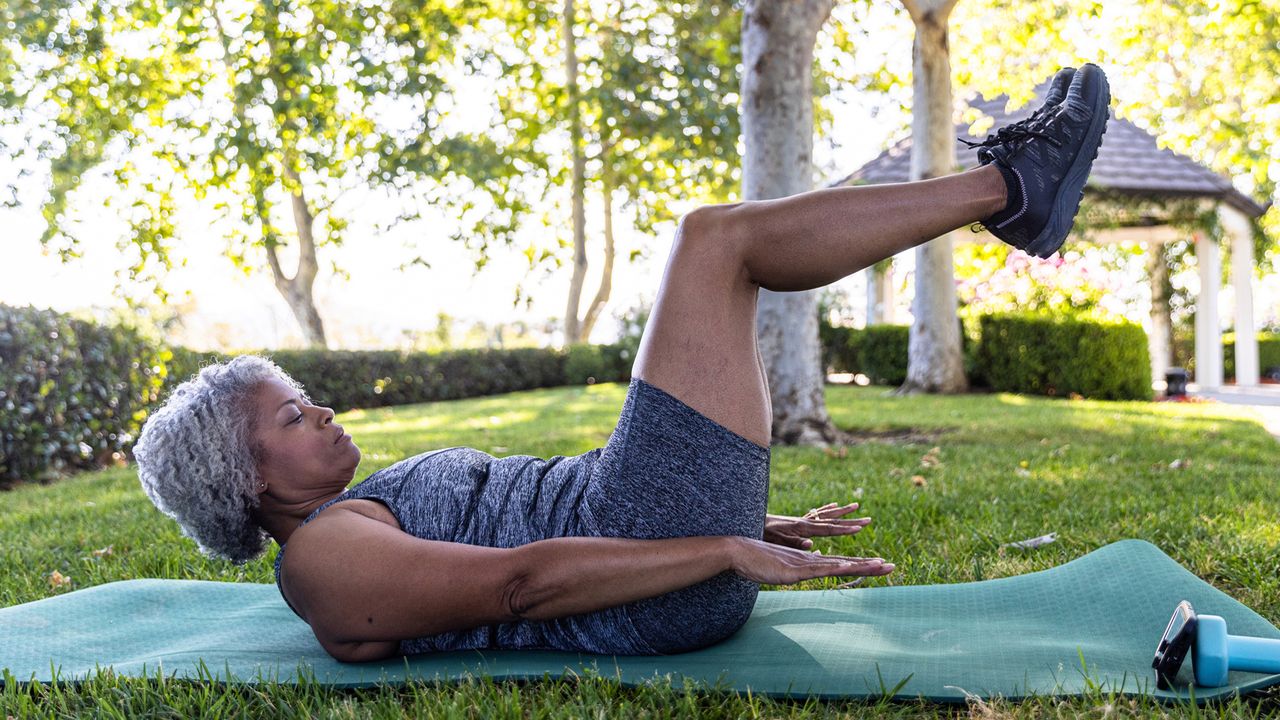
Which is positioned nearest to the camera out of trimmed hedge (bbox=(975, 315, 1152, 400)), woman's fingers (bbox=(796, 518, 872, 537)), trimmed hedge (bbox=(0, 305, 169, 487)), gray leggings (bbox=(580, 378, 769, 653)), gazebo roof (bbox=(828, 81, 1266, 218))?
gray leggings (bbox=(580, 378, 769, 653))

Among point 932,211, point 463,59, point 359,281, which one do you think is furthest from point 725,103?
point 359,281

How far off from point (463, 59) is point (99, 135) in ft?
12.6

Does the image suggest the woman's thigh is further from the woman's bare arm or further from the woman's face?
the woman's face

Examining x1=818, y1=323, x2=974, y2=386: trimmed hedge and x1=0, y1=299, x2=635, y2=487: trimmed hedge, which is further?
x1=818, y1=323, x2=974, y2=386: trimmed hedge

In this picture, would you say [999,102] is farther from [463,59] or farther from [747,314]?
[747,314]

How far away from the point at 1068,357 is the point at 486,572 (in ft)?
36.0

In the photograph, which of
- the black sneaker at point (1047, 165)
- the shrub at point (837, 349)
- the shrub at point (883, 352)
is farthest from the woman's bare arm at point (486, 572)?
the shrub at point (837, 349)

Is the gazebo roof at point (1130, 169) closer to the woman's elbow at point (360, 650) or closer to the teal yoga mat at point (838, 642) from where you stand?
the teal yoga mat at point (838, 642)

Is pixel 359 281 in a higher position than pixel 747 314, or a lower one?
higher

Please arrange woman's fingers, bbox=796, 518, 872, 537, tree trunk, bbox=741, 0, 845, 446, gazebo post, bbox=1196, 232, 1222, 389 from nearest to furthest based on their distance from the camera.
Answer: woman's fingers, bbox=796, 518, 872, 537 < tree trunk, bbox=741, 0, 845, 446 < gazebo post, bbox=1196, 232, 1222, 389

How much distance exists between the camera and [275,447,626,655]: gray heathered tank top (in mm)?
2230

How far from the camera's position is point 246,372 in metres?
2.34

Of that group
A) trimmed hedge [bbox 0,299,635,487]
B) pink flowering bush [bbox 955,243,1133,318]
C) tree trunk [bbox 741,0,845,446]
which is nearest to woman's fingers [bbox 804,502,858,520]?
tree trunk [bbox 741,0,845,446]

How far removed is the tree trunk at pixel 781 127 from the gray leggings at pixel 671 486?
14.0ft
